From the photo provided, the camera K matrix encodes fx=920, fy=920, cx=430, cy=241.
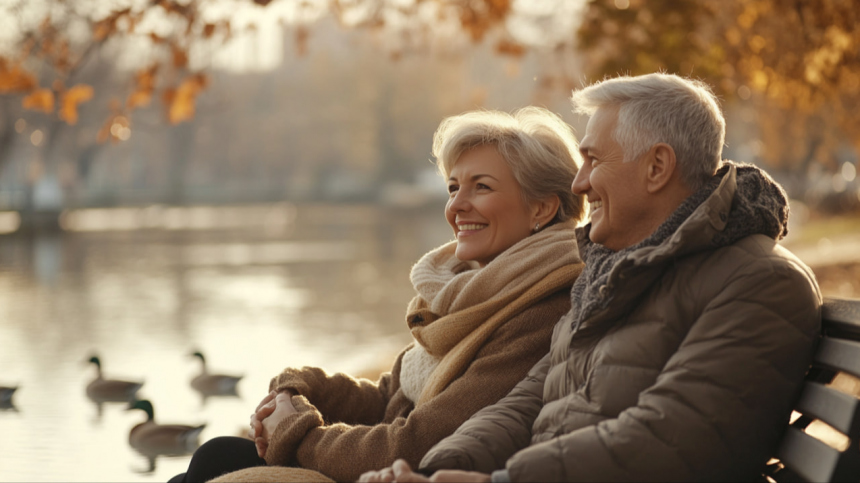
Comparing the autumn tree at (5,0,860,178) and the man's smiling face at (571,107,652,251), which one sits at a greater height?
the autumn tree at (5,0,860,178)

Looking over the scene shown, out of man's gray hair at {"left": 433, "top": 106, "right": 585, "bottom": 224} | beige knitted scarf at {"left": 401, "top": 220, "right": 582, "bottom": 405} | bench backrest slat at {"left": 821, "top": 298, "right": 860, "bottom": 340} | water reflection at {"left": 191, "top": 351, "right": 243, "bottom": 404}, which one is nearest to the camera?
bench backrest slat at {"left": 821, "top": 298, "right": 860, "bottom": 340}

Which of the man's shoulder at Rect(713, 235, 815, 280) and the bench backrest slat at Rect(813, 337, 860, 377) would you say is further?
the man's shoulder at Rect(713, 235, 815, 280)

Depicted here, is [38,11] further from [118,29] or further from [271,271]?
[271,271]

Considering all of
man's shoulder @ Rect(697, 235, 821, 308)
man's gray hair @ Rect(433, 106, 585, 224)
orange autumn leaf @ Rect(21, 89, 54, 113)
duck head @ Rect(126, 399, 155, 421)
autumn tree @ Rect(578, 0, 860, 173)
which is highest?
autumn tree @ Rect(578, 0, 860, 173)

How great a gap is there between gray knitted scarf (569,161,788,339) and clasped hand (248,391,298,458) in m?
1.03

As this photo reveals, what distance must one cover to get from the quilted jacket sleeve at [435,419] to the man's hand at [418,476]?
0.48m

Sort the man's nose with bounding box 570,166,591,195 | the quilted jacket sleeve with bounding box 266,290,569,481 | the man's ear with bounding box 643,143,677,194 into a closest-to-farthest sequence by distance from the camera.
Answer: the man's ear with bounding box 643,143,677,194 < the man's nose with bounding box 570,166,591,195 < the quilted jacket sleeve with bounding box 266,290,569,481

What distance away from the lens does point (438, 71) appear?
5938 cm

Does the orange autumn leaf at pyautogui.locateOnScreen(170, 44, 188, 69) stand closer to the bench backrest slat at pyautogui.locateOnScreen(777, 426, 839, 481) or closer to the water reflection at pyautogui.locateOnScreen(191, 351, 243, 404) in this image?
the water reflection at pyautogui.locateOnScreen(191, 351, 243, 404)

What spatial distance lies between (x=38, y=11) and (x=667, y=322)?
10.4 metres

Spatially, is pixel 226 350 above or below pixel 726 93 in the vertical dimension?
below

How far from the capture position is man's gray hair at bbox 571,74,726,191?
233 cm

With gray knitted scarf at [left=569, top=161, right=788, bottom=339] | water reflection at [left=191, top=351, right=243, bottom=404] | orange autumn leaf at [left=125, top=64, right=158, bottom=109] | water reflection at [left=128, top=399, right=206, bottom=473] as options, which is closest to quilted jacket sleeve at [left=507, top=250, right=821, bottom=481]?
gray knitted scarf at [left=569, top=161, right=788, bottom=339]

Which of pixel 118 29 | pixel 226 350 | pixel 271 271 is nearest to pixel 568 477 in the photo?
pixel 118 29
